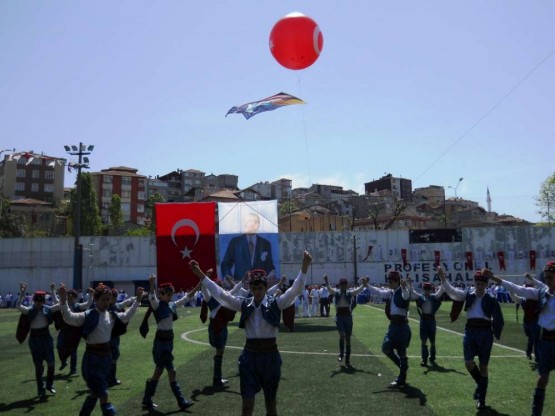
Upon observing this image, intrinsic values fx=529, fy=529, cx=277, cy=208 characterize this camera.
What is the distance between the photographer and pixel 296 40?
14070 mm

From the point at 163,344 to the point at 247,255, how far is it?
20.6 meters

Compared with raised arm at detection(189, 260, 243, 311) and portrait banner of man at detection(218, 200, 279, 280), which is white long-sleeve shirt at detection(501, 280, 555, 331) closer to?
raised arm at detection(189, 260, 243, 311)

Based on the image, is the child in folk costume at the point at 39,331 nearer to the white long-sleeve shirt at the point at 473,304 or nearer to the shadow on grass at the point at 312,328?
the white long-sleeve shirt at the point at 473,304

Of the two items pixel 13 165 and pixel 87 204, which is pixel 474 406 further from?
pixel 13 165

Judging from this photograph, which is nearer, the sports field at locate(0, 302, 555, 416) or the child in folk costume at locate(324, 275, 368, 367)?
the sports field at locate(0, 302, 555, 416)

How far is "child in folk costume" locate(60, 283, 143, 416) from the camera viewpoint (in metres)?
8.05

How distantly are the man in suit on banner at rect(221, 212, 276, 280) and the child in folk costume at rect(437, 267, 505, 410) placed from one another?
20.7 metres

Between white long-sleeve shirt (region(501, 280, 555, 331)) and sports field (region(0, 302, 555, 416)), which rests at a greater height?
white long-sleeve shirt (region(501, 280, 555, 331))

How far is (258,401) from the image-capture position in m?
10.4

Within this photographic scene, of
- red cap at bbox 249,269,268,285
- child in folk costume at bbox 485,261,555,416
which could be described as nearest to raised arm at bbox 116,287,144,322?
red cap at bbox 249,269,268,285

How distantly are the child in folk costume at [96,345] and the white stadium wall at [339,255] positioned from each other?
4595cm

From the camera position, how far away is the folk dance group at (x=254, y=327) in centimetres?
720

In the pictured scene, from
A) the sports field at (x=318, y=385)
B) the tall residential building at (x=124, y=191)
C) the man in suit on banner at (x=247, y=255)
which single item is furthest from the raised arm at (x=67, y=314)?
the tall residential building at (x=124, y=191)

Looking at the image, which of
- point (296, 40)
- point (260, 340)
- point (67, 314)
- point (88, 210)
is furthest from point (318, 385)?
point (88, 210)
